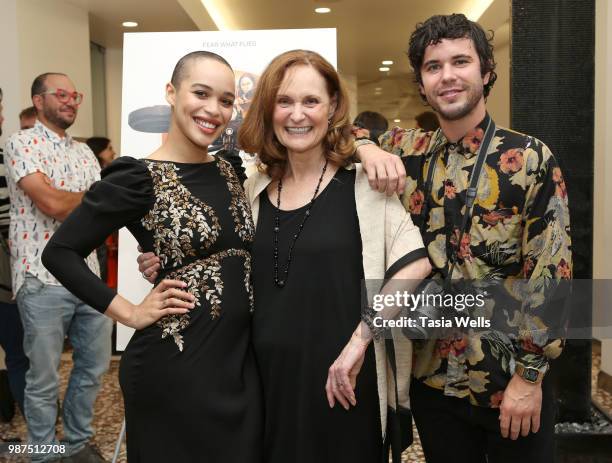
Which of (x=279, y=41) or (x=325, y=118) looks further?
(x=279, y=41)

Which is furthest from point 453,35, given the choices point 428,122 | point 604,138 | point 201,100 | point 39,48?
point 39,48

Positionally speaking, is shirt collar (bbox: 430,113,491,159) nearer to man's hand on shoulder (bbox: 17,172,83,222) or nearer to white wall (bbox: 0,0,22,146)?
man's hand on shoulder (bbox: 17,172,83,222)

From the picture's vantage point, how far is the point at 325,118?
→ 5.62 feet

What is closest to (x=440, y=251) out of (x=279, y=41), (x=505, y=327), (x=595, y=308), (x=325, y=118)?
(x=505, y=327)

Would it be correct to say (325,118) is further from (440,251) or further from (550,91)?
(550,91)

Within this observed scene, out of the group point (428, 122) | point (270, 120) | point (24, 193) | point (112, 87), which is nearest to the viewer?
point (270, 120)

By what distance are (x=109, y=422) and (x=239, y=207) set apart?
2646 mm

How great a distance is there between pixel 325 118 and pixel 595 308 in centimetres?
152

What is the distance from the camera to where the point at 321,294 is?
1.62m

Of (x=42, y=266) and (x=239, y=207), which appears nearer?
(x=239, y=207)

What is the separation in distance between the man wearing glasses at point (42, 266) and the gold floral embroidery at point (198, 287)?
158 cm

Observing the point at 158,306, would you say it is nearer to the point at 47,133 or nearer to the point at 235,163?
the point at 235,163

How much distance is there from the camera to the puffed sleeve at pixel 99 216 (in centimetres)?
156

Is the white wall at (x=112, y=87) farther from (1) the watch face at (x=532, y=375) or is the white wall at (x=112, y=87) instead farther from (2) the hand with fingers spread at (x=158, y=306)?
(1) the watch face at (x=532, y=375)
